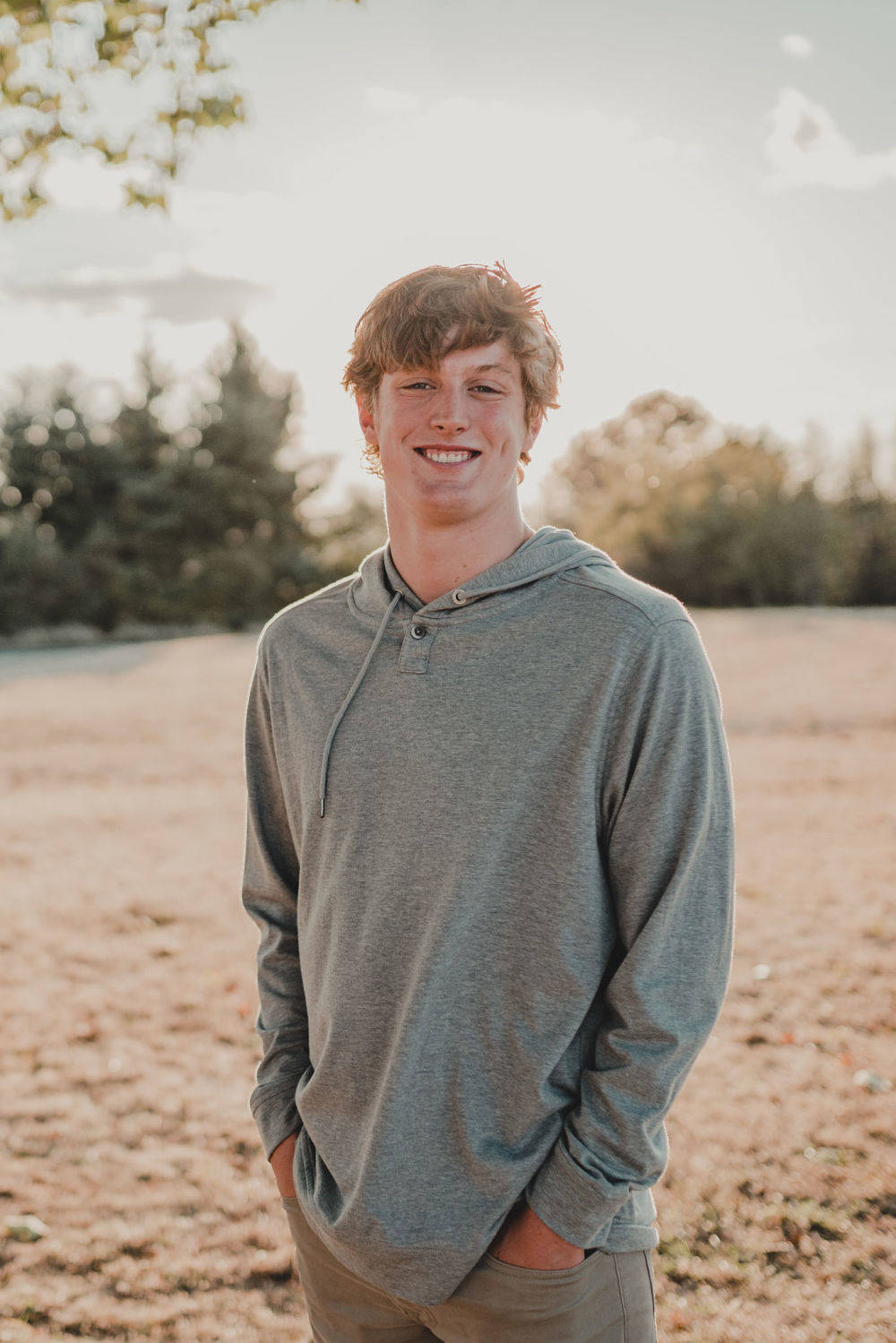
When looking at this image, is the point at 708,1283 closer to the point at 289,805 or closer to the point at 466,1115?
the point at 466,1115

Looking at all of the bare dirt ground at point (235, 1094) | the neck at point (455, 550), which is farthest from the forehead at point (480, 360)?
the bare dirt ground at point (235, 1094)

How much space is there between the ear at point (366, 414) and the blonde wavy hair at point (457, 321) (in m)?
0.12

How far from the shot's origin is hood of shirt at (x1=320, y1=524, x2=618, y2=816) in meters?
1.80

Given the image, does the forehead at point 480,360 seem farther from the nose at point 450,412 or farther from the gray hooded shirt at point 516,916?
the gray hooded shirt at point 516,916

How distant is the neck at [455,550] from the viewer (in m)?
1.87

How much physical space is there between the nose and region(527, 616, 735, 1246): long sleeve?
1.67ft

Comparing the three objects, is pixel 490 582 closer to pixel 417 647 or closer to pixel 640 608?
pixel 417 647

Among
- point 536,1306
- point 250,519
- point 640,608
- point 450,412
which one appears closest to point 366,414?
point 450,412

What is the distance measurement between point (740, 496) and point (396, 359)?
31.3 metres

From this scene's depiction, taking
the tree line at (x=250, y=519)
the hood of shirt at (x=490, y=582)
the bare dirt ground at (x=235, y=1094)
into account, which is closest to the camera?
the hood of shirt at (x=490, y=582)

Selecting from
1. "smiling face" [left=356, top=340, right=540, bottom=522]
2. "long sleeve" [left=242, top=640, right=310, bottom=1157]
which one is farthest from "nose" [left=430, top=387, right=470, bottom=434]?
"long sleeve" [left=242, top=640, right=310, bottom=1157]

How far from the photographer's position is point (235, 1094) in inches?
171


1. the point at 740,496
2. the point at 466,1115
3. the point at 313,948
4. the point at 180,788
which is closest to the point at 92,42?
the point at 313,948

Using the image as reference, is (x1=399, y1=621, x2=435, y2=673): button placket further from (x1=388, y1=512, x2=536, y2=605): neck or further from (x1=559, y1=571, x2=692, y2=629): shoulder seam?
(x1=559, y1=571, x2=692, y2=629): shoulder seam
